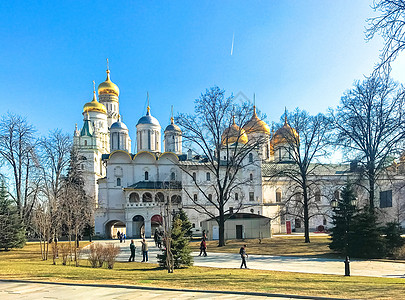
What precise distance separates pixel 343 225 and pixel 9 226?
2412cm

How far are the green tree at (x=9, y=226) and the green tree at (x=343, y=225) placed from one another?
76.0 feet

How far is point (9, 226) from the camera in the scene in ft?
94.6

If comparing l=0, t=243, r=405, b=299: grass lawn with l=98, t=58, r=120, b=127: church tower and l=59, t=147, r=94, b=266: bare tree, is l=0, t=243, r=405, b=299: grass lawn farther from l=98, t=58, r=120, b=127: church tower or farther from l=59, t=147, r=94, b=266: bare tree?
l=98, t=58, r=120, b=127: church tower

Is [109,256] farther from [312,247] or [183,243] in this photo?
[312,247]

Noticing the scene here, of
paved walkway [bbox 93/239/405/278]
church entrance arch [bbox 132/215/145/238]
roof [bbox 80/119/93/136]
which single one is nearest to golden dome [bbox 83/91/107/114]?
roof [bbox 80/119/93/136]

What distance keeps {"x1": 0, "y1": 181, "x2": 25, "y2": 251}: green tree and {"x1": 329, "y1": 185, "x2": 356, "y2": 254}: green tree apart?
23.2 metres

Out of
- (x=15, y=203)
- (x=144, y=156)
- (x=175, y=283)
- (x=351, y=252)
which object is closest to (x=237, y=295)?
(x=175, y=283)

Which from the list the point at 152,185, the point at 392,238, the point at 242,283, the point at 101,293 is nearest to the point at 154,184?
the point at 152,185

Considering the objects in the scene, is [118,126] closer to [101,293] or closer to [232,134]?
[232,134]

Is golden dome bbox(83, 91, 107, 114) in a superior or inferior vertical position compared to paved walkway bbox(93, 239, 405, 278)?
superior

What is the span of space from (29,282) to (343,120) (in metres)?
24.0

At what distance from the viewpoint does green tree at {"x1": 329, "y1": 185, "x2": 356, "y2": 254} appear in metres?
25.5

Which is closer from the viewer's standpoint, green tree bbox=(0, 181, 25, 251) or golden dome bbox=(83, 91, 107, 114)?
green tree bbox=(0, 181, 25, 251)

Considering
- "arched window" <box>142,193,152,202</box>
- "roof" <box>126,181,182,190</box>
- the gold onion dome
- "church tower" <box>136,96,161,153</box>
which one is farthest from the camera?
"church tower" <box>136,96,161,153</box>
